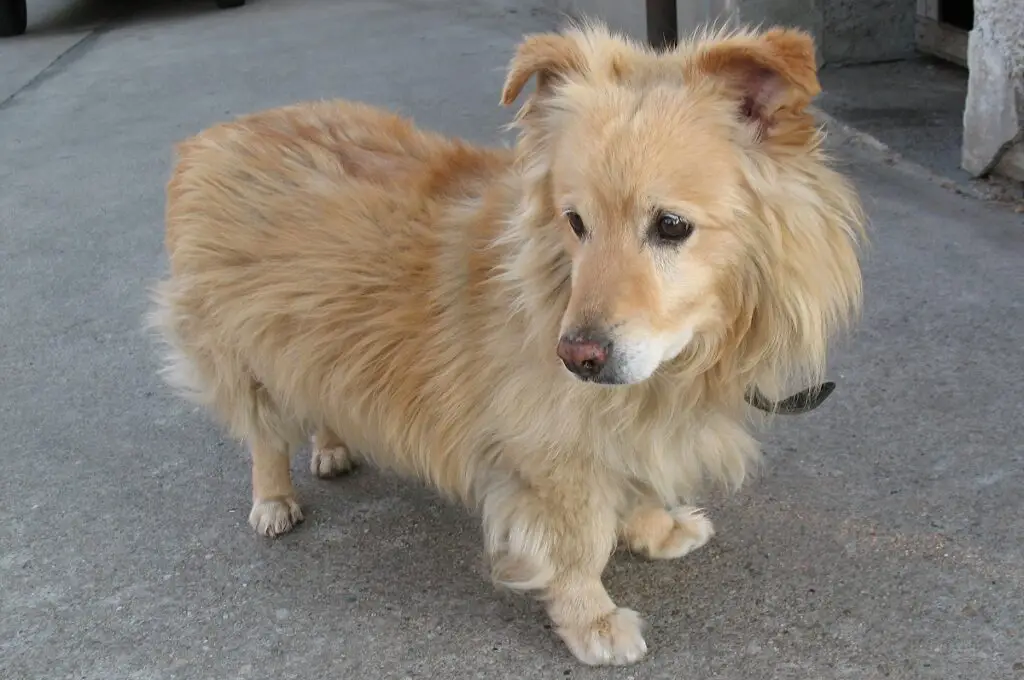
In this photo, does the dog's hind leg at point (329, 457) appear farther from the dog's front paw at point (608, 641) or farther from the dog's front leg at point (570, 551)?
the dog's front paw at point (608, 641)

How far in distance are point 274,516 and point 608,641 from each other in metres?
1.17

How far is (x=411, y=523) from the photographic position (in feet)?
10.2

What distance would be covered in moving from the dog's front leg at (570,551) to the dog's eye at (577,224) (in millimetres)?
610

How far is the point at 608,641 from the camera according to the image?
2.47 meters

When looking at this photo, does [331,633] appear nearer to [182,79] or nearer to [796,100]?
[796,100]

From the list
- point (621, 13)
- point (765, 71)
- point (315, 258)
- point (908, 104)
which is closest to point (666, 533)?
point (315, 258)

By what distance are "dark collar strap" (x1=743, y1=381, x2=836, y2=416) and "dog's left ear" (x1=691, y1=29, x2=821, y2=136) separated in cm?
67

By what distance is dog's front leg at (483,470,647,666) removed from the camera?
7.95 feet

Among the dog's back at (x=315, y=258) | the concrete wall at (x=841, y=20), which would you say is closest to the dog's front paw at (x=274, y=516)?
the dog's back at (x=315, y=258)

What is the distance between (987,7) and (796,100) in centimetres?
321

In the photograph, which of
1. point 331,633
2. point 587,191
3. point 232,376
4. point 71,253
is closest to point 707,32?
point 587,191

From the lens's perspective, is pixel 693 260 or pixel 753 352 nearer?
pixel 693 260

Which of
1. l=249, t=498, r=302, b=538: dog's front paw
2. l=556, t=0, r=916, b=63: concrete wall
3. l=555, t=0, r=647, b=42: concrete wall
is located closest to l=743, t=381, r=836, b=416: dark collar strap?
l=249, t=498, r=302, b=538: dog's front paw

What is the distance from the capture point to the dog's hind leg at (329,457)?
3.36 m
